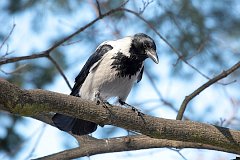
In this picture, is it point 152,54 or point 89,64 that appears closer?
point 152,54

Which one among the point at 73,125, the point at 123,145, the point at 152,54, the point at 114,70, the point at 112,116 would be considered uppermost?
the point at 152,54

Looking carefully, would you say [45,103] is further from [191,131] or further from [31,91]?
[191,131]

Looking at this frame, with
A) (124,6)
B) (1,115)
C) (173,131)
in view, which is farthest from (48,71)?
(173,131)

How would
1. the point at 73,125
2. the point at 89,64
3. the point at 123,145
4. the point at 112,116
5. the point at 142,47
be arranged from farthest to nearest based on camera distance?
the point at 89,64, the point at 142,47, the point at 73,125, the point at 123,145, the point at 112,116

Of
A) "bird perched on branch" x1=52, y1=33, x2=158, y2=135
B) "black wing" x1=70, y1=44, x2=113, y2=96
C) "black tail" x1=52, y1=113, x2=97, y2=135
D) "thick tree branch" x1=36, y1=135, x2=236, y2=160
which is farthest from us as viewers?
"black wing" x1=70, y1=44, x2=113, y2=96

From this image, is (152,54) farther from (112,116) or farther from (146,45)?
(112,116)

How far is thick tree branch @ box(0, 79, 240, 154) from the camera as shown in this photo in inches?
114

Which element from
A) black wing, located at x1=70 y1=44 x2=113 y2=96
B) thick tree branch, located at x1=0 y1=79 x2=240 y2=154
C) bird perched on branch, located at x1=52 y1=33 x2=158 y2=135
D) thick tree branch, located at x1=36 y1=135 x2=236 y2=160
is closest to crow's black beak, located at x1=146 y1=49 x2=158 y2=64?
bird perched on branch, located at x1=52 y1=33 x2=158 y2=135

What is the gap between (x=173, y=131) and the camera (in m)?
3.43

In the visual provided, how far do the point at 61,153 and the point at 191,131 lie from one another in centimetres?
95

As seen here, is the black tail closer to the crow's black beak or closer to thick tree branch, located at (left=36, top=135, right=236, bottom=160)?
thick tree branch, located at (left=36, top=135, right=236, bottom=160)

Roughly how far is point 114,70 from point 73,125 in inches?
21.5

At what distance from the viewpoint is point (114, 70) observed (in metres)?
4.27

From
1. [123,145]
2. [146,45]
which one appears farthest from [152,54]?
[123,145]
